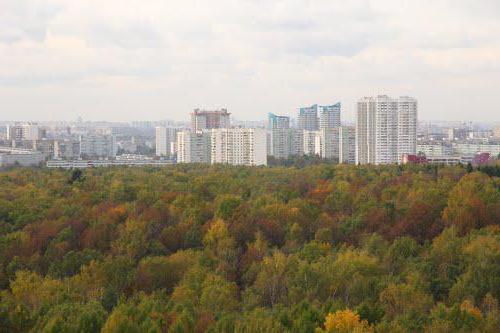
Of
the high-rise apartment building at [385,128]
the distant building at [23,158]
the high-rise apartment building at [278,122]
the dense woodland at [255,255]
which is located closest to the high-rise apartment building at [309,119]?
the high-rise apartment building at [278,122]

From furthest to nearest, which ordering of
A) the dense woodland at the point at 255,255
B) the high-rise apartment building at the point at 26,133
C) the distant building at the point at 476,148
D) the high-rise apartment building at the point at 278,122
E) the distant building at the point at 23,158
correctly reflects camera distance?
1. the high-rise apartment building at the point at 26,133
2. the high-rise apartment building at the point at 278,122
3. the distant building at the point at 476,148
4. the distant building at the point at 23,158
5. the dense woodland at the point at 255,255

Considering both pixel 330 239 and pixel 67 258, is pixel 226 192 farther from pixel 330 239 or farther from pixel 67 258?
pixel 67 258

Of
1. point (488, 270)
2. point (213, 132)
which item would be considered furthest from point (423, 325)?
point (213, 132)

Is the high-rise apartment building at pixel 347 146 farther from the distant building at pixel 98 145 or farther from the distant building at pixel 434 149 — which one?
the distant building at pixel 98 145

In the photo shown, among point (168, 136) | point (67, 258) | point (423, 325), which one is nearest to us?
point (423, 325)

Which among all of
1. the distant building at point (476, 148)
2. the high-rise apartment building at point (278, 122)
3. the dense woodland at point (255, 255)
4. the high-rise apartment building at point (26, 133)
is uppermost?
the high-rise apartment building at point (278, 122)

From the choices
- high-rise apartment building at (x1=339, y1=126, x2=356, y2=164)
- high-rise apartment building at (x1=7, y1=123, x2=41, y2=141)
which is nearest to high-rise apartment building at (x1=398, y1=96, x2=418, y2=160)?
high-rise apartment building at (x1=339, y1=126, x2=356, y2=164)

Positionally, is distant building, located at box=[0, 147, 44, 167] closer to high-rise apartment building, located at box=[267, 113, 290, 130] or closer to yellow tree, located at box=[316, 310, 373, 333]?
high-rise apartment building, located at box=[267, 113, 290, 130]
